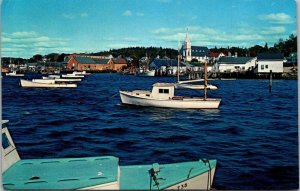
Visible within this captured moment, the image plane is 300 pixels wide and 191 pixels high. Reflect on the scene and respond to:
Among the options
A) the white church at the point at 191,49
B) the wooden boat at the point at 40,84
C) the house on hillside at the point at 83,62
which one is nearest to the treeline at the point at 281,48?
the white church at the point at 191,49

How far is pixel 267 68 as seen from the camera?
40188 mm

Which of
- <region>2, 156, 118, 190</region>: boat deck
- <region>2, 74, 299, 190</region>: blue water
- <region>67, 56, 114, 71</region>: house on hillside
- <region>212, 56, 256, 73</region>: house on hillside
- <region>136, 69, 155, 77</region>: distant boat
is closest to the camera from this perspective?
<region>2, 156, 118, 190</region>: boat deck

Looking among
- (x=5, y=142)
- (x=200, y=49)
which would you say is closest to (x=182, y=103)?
(x=200, y=49)

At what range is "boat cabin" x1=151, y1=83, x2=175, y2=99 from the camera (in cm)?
1864

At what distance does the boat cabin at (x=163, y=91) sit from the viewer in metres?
18.6

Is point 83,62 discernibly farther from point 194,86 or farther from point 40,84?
point 194,86

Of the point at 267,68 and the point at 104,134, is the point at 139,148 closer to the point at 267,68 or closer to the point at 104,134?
the point at 104,134

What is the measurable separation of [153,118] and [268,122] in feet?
15.9

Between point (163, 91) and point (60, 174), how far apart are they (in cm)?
1313

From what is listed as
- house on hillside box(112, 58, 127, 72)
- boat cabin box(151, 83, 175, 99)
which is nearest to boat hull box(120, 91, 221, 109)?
boat cabin box(151, 83, 175, 99)

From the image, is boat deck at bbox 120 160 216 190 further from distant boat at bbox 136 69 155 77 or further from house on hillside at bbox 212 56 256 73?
distant boat at bbox 136 69 155 77

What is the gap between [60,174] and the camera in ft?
20.0

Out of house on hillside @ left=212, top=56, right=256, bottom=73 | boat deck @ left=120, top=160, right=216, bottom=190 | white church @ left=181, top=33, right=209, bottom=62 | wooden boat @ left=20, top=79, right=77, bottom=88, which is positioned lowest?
boat deck @ left=120, top=160, right=216, bottom=190

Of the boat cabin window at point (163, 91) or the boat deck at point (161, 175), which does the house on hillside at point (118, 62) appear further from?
the boat deck at point (161, 175)
